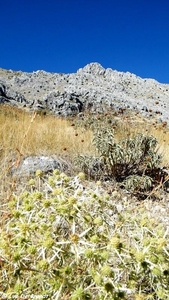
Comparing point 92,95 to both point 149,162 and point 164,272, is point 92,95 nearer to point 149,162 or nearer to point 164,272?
point 149,162

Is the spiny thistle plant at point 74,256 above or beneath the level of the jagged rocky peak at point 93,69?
beneath

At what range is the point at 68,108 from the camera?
16312 millimetres

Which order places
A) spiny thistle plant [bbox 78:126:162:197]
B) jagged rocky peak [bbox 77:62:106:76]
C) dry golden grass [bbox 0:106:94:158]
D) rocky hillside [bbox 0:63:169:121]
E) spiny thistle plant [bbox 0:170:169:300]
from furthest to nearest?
jagged rocky peak [bbox 77:62:106:76] → rocky hillside [bbox 0:63:169:121] → dry golden grass [bbox 0:106:94:158] → spiny thistle plant [bbox 78:126:162:197] → spiny thistle plant [bbox 0:170:169:300]

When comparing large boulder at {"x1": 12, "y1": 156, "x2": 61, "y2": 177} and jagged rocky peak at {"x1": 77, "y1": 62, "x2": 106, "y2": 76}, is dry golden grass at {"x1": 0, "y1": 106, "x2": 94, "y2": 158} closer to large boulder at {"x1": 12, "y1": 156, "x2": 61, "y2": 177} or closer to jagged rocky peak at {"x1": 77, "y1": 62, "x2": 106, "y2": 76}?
large boulder at {"x1": 12, "y1": 156, "x2": 61, "y2": 177}

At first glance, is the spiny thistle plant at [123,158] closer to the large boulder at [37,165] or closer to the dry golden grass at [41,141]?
the large boulder at [37,165]

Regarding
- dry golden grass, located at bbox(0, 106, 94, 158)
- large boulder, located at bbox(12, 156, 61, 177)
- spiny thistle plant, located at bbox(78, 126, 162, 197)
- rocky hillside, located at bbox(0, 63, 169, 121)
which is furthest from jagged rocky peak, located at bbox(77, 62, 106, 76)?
large boulder, located at bbox(12, 156, 61, 177)

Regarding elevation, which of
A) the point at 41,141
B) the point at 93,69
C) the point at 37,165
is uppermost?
the point at 93,69

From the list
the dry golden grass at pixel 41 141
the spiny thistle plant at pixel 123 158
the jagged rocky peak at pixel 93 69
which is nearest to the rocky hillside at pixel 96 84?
the jagged rocky peak at pixel 93 69

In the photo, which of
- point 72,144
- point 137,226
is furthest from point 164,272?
point 72,144

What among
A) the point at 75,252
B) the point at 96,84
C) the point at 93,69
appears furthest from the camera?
the point at 93,69

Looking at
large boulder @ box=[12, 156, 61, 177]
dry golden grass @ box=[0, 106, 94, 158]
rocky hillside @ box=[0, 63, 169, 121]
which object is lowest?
large boulder @ box=[12, 156, 61, 177]

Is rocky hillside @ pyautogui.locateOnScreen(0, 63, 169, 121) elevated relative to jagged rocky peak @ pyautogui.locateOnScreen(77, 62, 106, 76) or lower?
lower

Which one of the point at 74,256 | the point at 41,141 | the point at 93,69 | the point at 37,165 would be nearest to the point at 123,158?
the point at 37,165

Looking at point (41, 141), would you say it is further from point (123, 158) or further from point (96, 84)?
point (96, 84)
